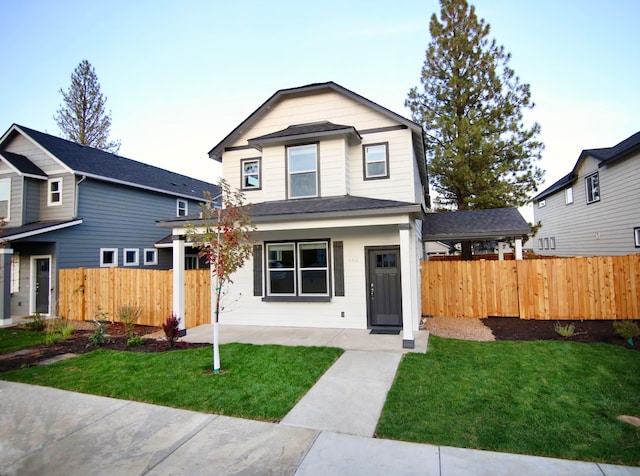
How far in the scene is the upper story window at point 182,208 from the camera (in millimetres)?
18450

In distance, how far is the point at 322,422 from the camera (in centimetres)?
419

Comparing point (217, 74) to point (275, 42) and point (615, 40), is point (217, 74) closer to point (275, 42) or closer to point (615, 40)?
point (275, 42)

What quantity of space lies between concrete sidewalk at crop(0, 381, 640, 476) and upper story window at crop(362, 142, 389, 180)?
7.56m

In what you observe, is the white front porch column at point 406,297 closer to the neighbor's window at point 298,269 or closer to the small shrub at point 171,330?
the neighbor's window at point 298,269

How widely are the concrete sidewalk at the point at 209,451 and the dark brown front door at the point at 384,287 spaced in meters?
5.48

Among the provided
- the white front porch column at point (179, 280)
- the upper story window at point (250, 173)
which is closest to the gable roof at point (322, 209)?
the white front porch column at point (179, 280)

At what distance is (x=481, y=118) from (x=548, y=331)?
12489 millimetres

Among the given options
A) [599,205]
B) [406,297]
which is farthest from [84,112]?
[599,205]

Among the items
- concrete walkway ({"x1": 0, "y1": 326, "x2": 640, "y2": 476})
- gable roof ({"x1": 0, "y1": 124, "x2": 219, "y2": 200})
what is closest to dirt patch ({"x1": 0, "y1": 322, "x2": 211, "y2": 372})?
concrete walkway ({"x1": 0, "y1": 326, "x2": 640, "y2": 476})

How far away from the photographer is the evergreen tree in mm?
24328

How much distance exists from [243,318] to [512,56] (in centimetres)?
1822

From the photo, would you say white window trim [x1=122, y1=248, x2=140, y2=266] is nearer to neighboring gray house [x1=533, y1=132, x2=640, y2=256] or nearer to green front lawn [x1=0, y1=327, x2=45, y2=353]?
green front lawn [x1=0, y1=327, x2=45, y2=353]

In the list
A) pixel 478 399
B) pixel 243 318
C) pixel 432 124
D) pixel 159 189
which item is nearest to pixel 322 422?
pixel 478 399

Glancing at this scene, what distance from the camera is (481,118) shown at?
1747cm
